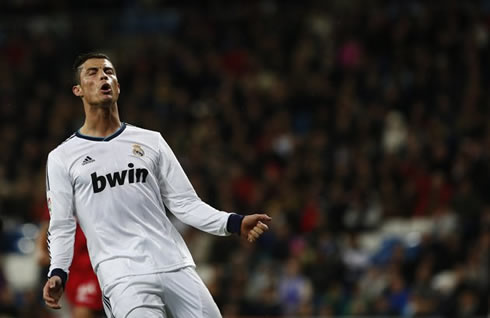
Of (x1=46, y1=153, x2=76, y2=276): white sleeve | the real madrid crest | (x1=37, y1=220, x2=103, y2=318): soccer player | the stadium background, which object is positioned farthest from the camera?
the stadium background

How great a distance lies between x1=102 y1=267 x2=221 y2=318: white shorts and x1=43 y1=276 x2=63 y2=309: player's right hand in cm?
26

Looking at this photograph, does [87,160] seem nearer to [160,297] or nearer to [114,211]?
[114,211]

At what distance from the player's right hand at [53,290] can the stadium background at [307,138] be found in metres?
6.59

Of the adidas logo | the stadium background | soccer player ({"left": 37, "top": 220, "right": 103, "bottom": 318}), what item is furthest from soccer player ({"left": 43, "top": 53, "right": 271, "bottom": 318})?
the stadium background

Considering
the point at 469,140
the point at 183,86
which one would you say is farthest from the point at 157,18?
the point at 469,140

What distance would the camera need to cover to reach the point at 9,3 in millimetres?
20703

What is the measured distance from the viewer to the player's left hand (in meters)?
5.76

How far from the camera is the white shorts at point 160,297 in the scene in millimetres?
5652

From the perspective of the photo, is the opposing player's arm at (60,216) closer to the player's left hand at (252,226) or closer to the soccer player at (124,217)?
the soccer player at (124,217)

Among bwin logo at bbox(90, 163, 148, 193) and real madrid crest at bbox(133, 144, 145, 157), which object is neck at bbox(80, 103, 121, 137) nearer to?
real madrid crest at bbox(133, 144, 145, 157)

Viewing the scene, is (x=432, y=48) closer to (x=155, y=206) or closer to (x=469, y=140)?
(x=469, y=140)

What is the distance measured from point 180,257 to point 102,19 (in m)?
14.5

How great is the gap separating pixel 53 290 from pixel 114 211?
0.55 metres

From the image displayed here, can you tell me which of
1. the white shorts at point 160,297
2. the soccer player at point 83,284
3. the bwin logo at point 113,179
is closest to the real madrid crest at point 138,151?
the bwin logo at point 113,179
